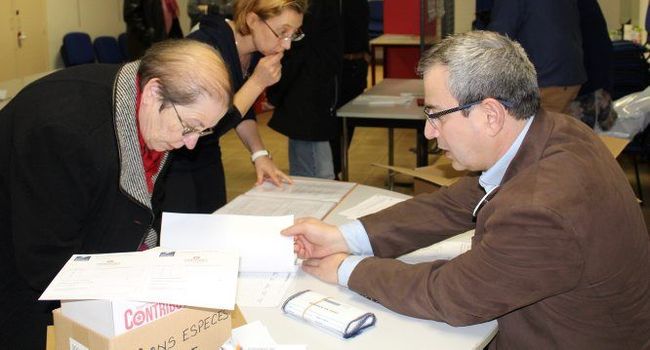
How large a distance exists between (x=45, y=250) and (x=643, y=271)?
1250 mm

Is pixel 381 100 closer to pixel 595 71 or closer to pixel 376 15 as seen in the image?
pixel 595 71

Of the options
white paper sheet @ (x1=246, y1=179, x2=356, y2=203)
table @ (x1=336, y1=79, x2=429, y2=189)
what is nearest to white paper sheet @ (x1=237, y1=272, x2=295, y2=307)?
white paper sheet @ (x1=246, y1=179, x2=356, y2=203)

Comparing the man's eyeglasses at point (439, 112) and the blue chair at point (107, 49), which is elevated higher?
the man's eyeglasses at point (439, 112)

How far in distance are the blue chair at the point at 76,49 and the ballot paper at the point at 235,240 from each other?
6.37 metres

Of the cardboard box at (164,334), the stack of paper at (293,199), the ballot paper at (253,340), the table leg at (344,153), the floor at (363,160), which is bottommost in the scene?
the floor at (363,160)

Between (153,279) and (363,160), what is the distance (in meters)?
4.81

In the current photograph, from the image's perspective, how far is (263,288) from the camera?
178 centimetres

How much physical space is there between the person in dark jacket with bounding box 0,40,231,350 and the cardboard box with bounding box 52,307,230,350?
261 mm

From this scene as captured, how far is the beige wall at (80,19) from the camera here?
7.70 m

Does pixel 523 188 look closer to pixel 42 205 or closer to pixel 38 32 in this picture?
pixel 42 205

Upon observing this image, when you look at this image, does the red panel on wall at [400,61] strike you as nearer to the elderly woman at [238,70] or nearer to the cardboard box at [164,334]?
the elderly woman at [238,70]

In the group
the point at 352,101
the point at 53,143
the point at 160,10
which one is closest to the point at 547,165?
the point at 53,143

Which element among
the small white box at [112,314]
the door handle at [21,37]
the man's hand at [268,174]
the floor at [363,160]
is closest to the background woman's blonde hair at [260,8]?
the man's hand at [268,174]

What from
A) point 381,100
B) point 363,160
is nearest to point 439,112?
point 381,100
